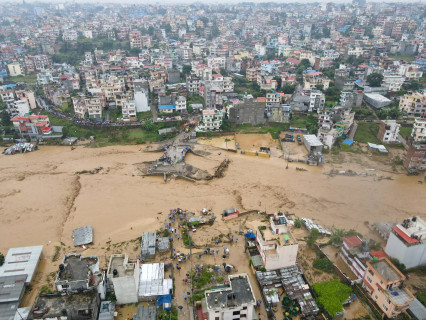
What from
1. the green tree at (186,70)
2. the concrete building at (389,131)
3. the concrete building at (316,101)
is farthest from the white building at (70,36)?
the concrete building at (389,131)

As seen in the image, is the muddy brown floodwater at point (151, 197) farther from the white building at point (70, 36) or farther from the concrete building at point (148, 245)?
the white building at point (70, 36)

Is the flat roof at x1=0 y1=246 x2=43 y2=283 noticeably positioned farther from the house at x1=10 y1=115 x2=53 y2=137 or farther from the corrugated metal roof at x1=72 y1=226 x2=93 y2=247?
the house at x1=10 y1=115 x2=53 y2=137

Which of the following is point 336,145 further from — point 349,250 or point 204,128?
point 349,250

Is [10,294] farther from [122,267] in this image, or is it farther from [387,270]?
[387,270]

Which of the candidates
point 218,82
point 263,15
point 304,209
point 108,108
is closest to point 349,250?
point 304,209

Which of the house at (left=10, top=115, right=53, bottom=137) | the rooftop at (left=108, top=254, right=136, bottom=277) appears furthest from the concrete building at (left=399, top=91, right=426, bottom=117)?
the house at (left=10, top=115, right=53, bottom=137)

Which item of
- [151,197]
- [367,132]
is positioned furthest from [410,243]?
[367,132]

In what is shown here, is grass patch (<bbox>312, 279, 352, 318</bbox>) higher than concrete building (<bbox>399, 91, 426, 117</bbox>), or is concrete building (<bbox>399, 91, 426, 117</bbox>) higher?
concrete building (<bbox>399, 91, 426, 117</bbox>)
